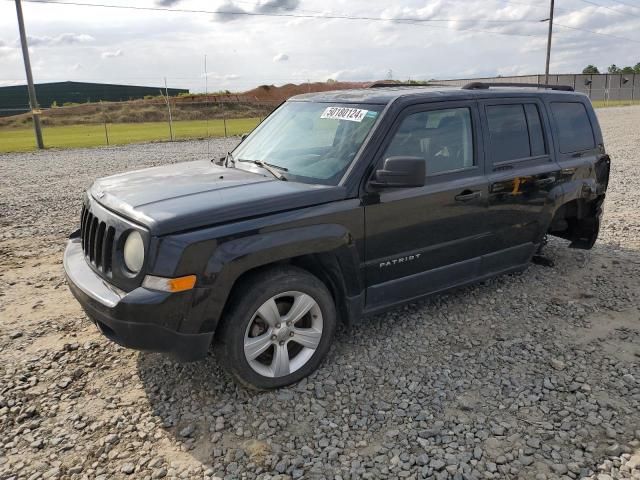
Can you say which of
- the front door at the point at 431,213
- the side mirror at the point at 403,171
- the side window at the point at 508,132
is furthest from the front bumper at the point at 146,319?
the side window at the point at 508,132

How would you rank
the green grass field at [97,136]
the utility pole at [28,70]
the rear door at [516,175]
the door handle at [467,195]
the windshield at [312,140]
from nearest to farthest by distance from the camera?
the windshield at [312,140]
the door handle at [467,195]
the rear door at [516,175]
the utility pole at [28,70]
the green grass field at [97,136]

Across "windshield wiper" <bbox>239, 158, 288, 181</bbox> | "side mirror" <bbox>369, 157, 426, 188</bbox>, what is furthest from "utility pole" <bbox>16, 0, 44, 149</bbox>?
"side mirror" <bbox>369, 157, 426, 188</bbox>

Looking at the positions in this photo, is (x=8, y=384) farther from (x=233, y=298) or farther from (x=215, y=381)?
(x=233, y=298)

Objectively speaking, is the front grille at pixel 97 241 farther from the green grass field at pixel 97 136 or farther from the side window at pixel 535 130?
the green grass field at pixel 97 136

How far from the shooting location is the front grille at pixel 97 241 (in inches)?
126

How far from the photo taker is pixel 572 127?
5.09 m

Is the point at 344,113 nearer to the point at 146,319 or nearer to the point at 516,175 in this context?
the point at 516,175

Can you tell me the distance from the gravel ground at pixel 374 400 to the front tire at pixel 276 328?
16cm

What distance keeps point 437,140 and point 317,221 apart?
4.34 feet

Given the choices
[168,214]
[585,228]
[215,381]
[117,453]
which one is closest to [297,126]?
[168,214]

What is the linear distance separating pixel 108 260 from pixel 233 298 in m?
0.81

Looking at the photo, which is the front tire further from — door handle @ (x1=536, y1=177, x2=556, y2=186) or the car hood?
door handle @ (x1=536, y1=177, x2=556, y2=186)

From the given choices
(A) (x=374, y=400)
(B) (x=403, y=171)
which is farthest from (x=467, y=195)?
(A) (x=374, y=400)

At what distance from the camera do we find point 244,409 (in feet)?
10.6
